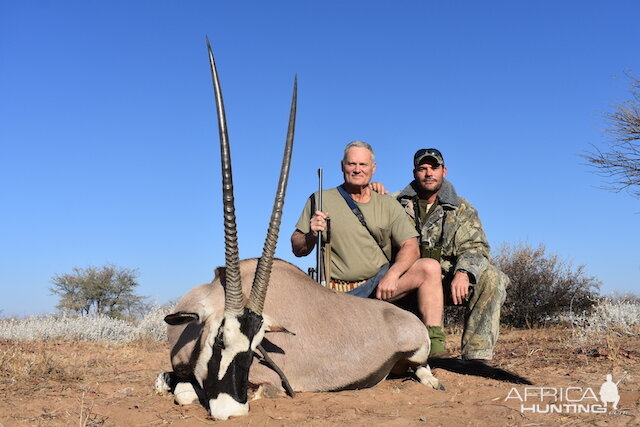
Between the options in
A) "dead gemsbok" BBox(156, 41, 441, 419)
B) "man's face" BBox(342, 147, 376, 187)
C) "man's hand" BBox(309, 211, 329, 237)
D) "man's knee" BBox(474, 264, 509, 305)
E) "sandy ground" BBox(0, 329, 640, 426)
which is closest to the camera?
"sandy ground" BBox(0, 329, 640, 426)

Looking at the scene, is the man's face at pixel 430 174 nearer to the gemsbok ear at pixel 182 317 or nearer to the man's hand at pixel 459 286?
the man's hand at pixel 459 286

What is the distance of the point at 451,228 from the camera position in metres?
6.23

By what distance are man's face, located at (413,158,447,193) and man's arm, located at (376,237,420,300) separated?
909 mm

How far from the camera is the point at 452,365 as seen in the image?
598 centimetres

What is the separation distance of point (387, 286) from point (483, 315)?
1.21 metres

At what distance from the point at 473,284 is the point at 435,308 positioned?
27.0 inches

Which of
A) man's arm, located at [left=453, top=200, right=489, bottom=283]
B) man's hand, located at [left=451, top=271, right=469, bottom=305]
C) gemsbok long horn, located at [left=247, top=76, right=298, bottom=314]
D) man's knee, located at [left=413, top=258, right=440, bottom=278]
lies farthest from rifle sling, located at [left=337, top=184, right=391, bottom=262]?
gemsbok long horn, located at [left=247, top=76, right=298, bottom=314]

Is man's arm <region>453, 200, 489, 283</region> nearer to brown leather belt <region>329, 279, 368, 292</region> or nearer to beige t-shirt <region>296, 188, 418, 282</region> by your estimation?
beige t-shirt <region>296, 188, 418, 282</region>

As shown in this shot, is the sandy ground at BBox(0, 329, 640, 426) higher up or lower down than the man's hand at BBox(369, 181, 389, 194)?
lower down

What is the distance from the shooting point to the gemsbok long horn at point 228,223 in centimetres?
378

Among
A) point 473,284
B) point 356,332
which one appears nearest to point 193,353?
point 356,332

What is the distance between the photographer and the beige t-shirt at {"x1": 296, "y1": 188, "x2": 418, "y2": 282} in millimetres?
5660

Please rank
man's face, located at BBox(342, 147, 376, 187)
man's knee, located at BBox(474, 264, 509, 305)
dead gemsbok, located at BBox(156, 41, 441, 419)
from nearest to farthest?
dead gemsbok, located at BBox(156, 41, 441, 419) → man's face, located at BBox(342, 147, 376, 187) → man's knee, located at BBox(474, 264, 509, 305)

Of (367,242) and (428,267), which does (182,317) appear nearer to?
(367,242)
